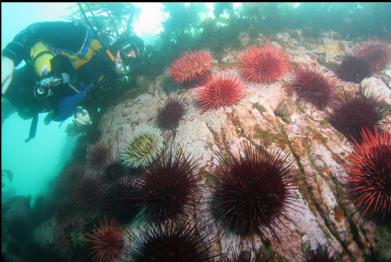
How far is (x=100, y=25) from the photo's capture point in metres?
13.1

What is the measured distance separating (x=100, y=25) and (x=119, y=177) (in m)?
9.82

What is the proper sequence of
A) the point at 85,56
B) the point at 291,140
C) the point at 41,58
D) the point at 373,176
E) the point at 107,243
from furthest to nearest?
the point at 85,56
the point at 41,58
the point at 291,140
the point at 107,243
the point at 373,176

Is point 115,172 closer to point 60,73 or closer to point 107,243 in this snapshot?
point 107,243

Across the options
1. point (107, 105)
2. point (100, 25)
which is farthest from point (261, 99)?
point (100, 25)

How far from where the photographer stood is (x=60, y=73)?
22.9 feet

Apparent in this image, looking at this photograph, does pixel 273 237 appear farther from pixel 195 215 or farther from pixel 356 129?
pixel 356 129

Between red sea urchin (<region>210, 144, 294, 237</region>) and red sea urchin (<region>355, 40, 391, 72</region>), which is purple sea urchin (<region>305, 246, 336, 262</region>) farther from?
red sea urchin (<region>355, 40, 391, 72</region>)

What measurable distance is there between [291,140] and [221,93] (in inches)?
79.2

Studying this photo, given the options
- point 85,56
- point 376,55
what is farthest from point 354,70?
point 85,56

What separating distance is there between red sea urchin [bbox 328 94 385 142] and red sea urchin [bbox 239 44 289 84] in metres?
1.83

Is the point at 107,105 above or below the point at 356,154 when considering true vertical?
below

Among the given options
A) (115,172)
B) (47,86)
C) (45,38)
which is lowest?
(115,172)

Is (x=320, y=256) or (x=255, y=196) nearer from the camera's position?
(x=255, y=196)

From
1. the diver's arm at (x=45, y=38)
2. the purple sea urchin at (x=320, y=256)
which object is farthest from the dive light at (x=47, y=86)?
the purple sea urchin at (x=320, y=256)
